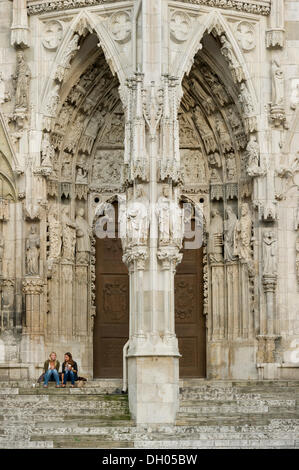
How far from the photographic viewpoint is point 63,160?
29.8 metres

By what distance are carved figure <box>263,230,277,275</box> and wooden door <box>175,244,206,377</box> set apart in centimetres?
180

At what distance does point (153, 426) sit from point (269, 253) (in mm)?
5300

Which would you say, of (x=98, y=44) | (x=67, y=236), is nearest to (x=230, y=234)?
(x=67, y=236)

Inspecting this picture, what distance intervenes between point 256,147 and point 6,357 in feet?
21.3

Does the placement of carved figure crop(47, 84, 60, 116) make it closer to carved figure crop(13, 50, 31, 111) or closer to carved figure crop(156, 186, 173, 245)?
carved figure crop(13, 50, 31, 111)

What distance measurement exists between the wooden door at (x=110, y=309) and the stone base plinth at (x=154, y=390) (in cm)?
414

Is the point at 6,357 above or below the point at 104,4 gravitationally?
below

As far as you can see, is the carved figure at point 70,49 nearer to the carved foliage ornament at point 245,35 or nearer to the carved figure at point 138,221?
the carved foliage ornament at point 245,35

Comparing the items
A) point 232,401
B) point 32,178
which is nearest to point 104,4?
point 32,178

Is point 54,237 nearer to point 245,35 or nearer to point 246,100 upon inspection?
point 246,100

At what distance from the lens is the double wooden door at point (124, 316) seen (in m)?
29.8

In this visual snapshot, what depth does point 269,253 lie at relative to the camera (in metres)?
28.7

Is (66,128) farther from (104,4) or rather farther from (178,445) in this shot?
(178,445)
